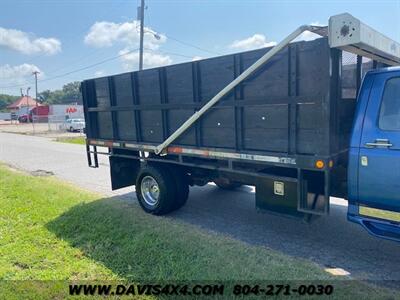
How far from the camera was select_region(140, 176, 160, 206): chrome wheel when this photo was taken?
568cm

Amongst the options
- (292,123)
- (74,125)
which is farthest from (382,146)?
(74,125)

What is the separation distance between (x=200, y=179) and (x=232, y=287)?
2376 millimetres

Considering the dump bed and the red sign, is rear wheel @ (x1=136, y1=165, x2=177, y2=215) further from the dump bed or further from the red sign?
the red sign

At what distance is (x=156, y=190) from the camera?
5.68 metres

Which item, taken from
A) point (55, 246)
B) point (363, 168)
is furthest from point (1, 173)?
point (363, 168)

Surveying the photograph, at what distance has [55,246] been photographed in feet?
14.7

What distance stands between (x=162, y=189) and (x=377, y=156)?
3.22 meters

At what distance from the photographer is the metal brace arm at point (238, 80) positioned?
11.9 ft

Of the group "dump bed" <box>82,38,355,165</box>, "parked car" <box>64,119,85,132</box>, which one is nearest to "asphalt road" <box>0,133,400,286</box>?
"dump bed" <box>82,38,355,165</box>

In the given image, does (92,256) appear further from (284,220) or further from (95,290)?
(284,220)

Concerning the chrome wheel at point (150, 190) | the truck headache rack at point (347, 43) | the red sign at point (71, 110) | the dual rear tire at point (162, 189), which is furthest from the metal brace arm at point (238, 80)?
the red sign at point (71, 110)

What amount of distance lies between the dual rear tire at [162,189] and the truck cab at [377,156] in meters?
2.77

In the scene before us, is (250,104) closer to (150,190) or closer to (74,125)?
(150,190)

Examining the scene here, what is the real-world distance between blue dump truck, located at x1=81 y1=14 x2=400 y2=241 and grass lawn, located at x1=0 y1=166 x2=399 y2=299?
66cm
